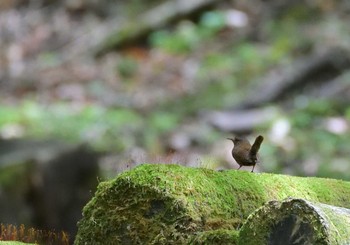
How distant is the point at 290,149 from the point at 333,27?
229 inches

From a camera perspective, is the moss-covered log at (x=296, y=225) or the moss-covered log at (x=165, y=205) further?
the moss-covered log at (x=165, y=205)

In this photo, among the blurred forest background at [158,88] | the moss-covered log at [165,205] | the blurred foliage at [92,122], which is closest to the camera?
the moss-covered log at [165,205]

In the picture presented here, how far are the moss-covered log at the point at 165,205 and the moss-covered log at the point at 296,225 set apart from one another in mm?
403

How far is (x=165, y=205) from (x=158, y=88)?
13043 mm

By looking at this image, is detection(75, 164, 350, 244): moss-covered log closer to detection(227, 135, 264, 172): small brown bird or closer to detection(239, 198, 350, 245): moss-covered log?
detection(227, 135, 264, 172): small brown bird

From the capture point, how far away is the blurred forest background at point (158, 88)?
9.58 metres

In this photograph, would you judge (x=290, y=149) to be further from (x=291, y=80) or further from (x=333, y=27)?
(x=333, y=27)

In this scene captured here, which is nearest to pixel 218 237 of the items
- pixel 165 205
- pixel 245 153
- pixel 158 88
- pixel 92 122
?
pixel 165 205

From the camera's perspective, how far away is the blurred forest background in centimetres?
958

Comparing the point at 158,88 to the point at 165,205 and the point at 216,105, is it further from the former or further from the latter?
the point at 165,205

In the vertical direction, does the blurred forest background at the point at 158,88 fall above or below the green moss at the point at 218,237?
above

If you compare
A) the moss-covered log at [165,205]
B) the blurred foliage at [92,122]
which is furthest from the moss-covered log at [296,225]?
the blurred foliage at [92,122]

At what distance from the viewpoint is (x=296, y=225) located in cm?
361

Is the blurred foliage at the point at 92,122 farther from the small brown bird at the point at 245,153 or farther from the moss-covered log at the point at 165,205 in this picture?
the moss-covered log at the point at 165,205
